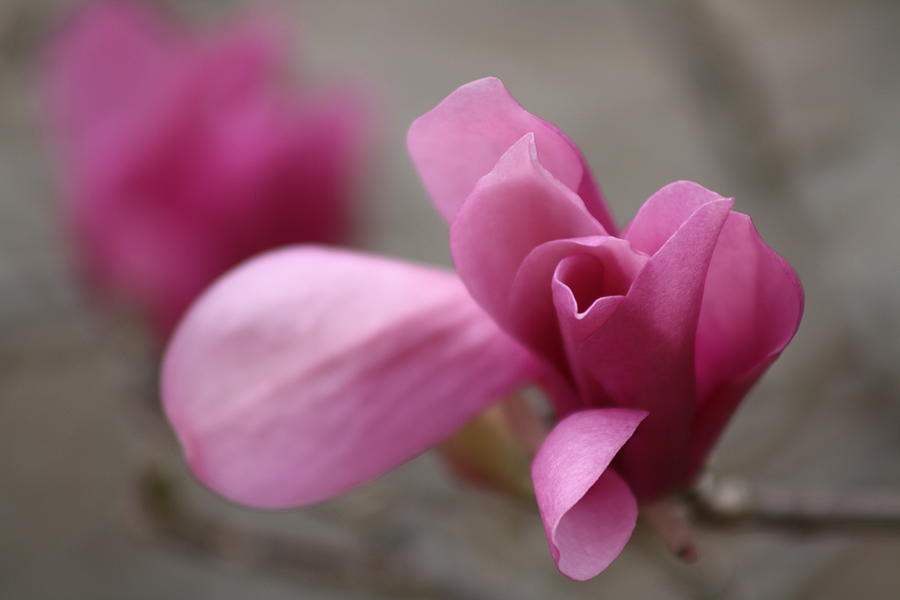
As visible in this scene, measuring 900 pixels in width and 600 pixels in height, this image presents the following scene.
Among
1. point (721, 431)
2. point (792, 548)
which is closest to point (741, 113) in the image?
point (792, 548)

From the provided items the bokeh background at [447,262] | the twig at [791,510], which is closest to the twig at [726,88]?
the bokeh background at [447,262]

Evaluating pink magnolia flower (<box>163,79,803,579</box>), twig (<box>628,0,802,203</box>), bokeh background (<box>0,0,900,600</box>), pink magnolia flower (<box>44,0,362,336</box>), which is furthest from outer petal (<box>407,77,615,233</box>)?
twig (<box>628,0,802,203</box>)

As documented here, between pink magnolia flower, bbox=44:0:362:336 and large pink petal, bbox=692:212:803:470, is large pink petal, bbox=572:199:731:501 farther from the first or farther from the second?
pink magnolia flower, bbox=44:0:362:336

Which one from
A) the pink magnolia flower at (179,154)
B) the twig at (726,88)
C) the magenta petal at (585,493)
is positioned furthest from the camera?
the twig at (726,88)

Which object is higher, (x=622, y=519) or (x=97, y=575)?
(x=622, y=519)

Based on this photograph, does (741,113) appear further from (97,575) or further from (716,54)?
(97,575)

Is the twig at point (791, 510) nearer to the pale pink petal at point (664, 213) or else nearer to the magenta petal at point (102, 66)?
the pale pink petal at point (664, 213)

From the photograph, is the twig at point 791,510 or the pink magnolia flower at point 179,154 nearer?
the twig at point 791,510
